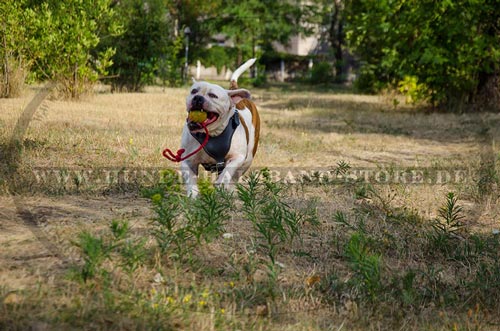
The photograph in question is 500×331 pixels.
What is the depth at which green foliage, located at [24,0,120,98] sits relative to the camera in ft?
42.4

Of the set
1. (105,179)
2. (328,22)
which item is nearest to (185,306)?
(105,179)

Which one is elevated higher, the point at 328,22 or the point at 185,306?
the point at 328,22

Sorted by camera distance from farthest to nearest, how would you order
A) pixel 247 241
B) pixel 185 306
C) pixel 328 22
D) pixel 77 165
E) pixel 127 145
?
pixel 328 22 < pixel 127 145 < pixel 77 165 < pixel 247 241 < pixel 185 306

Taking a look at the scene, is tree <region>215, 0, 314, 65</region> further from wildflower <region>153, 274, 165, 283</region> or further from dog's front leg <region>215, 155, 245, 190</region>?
wildflower <region>153, 274, 165, 283</region>

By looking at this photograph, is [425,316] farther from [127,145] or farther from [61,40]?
[61,40]

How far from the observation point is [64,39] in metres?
13.5

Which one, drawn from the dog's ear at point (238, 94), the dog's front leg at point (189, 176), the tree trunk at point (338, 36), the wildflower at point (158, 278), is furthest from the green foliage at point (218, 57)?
the wildflower at point (158, 278)

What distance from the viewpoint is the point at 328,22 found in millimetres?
42031

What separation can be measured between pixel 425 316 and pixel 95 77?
39.5 feet

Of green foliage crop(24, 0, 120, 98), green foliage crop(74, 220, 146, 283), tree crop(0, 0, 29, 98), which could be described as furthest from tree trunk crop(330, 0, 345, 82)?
green foliage crop(74, 220, 146, 283)

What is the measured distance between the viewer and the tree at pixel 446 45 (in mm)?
14680

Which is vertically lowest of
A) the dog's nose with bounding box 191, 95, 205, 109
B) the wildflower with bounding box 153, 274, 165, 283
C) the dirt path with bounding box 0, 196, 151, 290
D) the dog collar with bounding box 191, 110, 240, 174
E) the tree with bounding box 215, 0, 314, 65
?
the wildflower with bounding box 153, 274, 165, 283

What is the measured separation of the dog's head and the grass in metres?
0.63

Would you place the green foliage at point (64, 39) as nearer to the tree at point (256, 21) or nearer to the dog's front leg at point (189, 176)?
the dog's front leg at point (189, 176)
